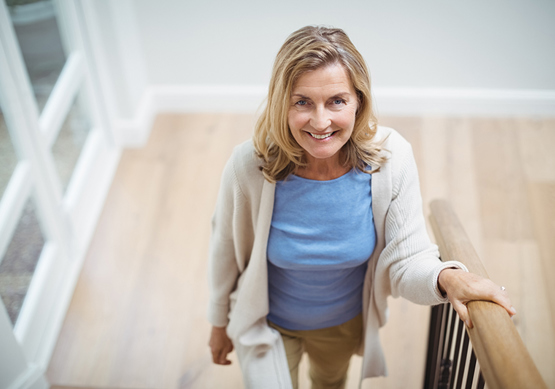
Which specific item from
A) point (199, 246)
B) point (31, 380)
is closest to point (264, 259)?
point (31, 380)

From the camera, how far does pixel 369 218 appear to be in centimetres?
149

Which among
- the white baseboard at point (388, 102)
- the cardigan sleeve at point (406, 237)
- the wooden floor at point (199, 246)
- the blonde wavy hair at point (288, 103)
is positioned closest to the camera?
the blonde wavy hair at point (288, 103)

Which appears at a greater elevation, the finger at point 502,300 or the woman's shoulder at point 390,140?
the woman's shoulder at point 390,140

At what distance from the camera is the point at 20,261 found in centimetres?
243

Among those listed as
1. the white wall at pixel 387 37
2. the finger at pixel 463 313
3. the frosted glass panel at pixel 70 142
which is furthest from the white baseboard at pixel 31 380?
the white wall at pixel 387 37

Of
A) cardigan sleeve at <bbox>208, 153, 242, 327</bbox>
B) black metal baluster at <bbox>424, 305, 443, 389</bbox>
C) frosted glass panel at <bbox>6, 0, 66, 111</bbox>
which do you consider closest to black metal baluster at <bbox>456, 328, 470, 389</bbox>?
black metal baluster at <bbox>424, 305, 443, 389</bbox>

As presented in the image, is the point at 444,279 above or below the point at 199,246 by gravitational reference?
above

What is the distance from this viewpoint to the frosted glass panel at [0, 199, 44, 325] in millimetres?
2334

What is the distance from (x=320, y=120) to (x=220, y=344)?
86 centimetres

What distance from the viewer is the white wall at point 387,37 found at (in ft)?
10.9

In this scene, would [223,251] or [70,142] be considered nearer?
[223,251]

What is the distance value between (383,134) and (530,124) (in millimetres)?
2494

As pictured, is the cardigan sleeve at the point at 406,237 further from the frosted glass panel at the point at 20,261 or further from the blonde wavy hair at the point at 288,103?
the frosted glass panel at the point at 20,261

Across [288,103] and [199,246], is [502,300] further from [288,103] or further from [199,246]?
[199,246]
